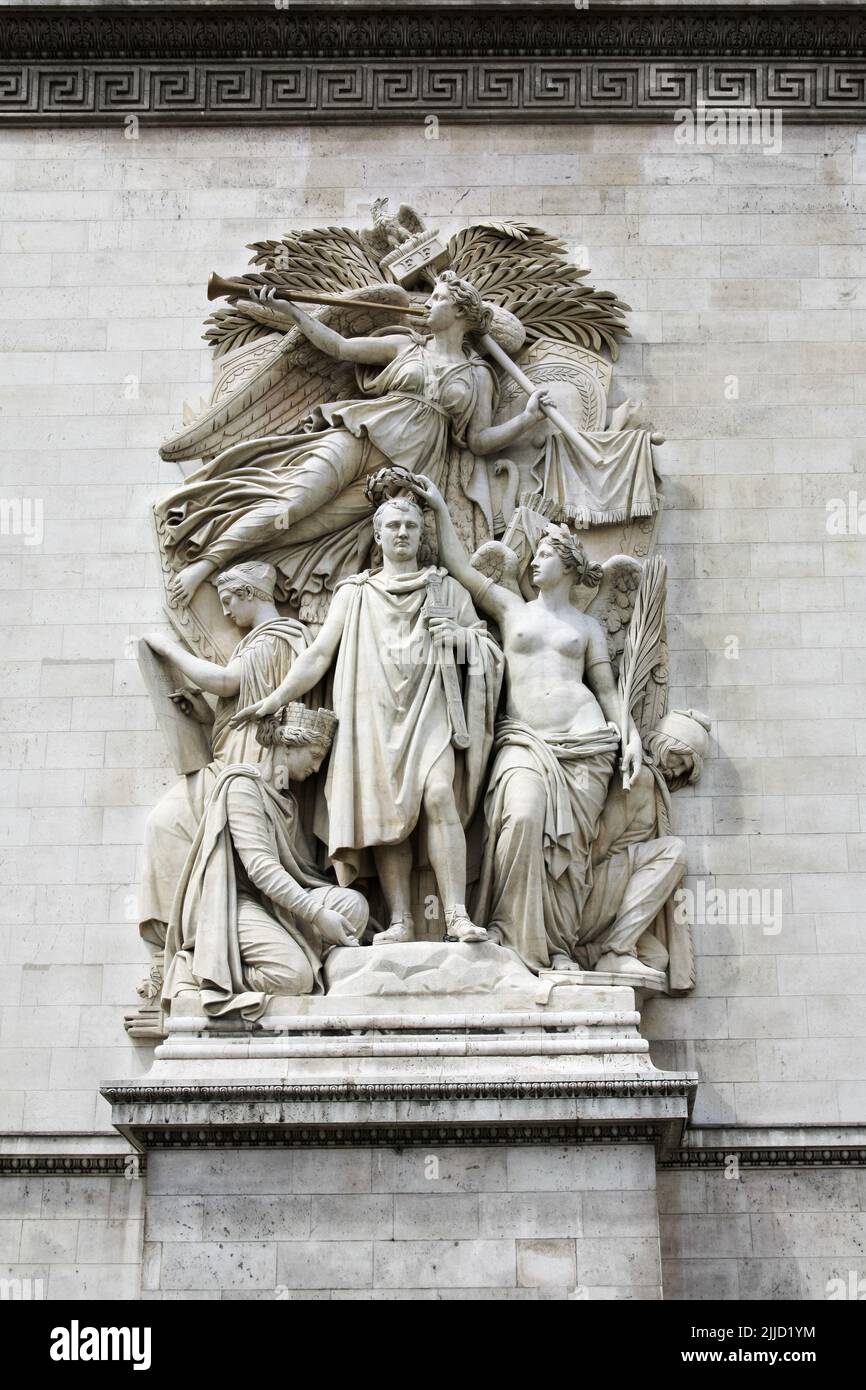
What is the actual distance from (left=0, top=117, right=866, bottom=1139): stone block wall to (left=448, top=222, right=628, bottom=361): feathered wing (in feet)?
1.11

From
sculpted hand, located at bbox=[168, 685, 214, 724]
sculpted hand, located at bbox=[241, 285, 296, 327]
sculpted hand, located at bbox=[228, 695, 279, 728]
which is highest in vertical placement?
sculpted hand, located at bbox=[241, 285, 296, 327]

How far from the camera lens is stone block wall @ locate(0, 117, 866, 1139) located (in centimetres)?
1380

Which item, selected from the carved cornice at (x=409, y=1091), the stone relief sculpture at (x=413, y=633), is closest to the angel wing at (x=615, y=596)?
the stone relief sculpture at (x=413, y=633)

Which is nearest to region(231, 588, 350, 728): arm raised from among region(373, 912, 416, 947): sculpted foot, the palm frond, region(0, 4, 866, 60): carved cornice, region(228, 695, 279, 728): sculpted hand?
region(228, 695, 279, 728): sculpted hand

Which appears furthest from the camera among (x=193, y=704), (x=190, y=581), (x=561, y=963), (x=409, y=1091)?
(x=190, y=581)

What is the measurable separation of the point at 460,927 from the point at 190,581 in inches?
118

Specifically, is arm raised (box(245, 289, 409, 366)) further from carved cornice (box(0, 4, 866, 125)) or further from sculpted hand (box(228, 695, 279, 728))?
sculpted hand (box(228, 695, 279, 728))

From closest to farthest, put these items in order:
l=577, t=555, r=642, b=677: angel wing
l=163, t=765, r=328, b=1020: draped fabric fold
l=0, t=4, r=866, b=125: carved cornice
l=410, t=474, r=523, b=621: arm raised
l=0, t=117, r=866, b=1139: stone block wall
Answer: l=163, t=765, r=328, b=1020: draped fabric fold, l=0, t=117, r=866, b=1139: stone block wall, l=410, t=474, r=523, b=621: arm raised, l=577, t=555, r=642, b=677: angel wing, l=0, t=4, r=866, b=125: carved cornice

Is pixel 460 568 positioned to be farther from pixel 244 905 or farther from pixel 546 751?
pixel 244 905

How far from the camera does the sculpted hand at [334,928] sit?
13211 mm

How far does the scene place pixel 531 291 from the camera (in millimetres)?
15273

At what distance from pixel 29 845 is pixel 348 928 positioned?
229 cm

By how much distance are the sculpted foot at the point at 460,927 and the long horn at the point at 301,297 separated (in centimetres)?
414

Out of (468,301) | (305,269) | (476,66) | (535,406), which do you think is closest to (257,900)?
(535,406)
